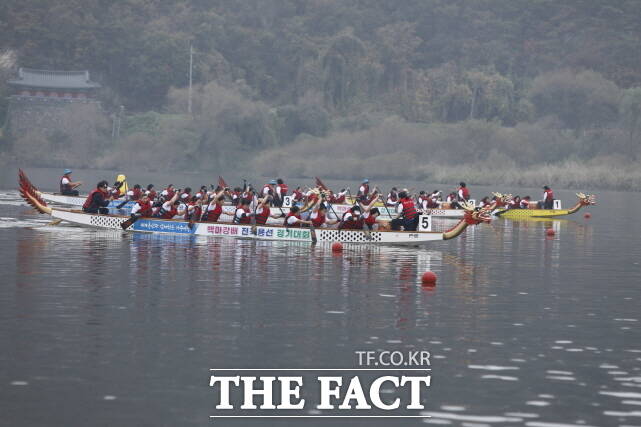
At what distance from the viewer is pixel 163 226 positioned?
3753 cm

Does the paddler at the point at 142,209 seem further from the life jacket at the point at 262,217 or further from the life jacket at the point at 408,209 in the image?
the life jacket at the point at 408,209

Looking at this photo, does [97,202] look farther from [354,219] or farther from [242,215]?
[354,219]

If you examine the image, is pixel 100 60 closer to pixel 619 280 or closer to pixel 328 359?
pixel 619 280

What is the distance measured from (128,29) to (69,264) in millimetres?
106059

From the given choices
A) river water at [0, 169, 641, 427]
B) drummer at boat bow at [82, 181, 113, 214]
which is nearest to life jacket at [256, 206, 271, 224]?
river water at [0, 169, 641, 427]

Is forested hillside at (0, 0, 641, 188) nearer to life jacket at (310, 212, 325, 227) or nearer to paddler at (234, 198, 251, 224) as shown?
paddler at (234, 198, 251, 224)

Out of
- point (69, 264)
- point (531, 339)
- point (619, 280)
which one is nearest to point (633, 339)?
point (531, 339)

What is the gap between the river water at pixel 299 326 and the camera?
15.1 m

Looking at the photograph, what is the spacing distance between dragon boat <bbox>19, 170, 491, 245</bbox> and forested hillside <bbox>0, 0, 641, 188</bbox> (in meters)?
67.9

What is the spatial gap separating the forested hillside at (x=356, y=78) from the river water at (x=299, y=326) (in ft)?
241

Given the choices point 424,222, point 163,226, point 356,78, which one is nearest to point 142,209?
point 163,226

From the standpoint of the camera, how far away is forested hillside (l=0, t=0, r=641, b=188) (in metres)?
114

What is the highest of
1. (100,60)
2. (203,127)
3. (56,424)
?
(100,60)

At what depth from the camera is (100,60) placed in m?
128
